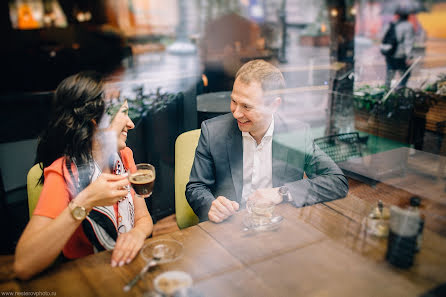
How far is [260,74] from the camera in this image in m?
1.76

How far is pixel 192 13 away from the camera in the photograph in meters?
7.02

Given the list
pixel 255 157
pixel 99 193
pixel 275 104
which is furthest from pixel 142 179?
pixel 275 104

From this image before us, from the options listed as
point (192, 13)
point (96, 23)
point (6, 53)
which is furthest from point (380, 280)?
point (192, 13)

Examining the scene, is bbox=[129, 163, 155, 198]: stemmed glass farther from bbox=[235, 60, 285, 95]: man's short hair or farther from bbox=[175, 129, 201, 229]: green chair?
bbox=[235, 60, 285, 95]: man's short hair

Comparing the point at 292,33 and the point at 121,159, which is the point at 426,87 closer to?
the point at 121,159

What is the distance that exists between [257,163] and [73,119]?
976 millimetres

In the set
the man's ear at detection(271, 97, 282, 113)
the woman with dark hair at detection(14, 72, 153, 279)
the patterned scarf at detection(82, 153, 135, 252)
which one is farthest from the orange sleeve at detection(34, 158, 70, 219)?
the man's ear at detection(271, 97, 282, 113)

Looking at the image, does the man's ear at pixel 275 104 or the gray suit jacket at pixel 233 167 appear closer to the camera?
the gray suit jacket at pixel 233 167

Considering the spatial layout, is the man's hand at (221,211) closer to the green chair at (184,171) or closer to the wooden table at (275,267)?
the wooden table at (275,267)

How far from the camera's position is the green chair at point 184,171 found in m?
1.89

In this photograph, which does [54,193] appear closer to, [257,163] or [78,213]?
[78,213]

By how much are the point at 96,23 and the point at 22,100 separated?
1919 millimetres

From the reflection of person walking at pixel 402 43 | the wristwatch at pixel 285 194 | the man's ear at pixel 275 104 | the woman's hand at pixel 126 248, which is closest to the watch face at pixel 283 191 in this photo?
the wristwatch at pixel 285 194

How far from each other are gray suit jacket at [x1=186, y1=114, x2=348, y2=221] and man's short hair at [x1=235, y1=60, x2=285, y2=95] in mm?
226
